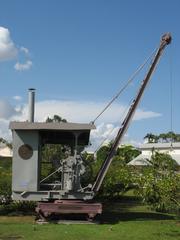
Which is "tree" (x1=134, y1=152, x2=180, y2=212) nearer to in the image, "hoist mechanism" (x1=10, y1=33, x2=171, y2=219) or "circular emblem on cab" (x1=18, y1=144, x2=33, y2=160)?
"hoist mechanism" (x1=10, y1=33, x2=171, y2=219)

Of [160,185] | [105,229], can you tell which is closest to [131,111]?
[160,185]

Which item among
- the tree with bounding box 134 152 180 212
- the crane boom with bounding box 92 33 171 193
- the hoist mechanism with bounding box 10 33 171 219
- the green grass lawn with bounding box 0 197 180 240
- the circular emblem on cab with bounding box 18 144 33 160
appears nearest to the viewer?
the green grass lawn with bounding box 0 197 180 240

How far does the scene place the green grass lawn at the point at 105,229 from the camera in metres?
12.4

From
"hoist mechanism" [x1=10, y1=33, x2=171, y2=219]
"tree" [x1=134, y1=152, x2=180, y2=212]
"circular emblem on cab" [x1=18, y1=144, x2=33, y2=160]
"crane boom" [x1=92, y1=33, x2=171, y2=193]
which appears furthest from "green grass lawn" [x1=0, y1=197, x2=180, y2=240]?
"circular emblem on cab" [x1=18, y1=144, x2=33, y2=160]

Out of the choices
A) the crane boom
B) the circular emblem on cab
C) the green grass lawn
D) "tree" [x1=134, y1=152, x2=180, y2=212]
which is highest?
the crane boom

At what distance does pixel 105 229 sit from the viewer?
13.6m

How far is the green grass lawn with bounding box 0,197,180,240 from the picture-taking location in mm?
12391

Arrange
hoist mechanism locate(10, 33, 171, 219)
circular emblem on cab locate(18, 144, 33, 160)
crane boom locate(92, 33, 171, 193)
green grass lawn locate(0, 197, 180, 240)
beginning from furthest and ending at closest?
crane boom locate(92, 33, 171, 193) < circular emblem on cab locate(18, 144, 33, 160) < hoist mechanism locate(10, 33, 171, 219) < green grass lawn locate(0, 197, 180, 240)

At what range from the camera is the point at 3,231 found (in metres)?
13.0

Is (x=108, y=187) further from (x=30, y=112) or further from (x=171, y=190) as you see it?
(x=171, y=190)

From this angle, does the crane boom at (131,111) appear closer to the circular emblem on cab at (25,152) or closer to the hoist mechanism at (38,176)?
the hoist mechanism at (38,176)

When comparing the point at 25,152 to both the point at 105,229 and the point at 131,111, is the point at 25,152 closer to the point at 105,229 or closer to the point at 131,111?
the point at 105,229

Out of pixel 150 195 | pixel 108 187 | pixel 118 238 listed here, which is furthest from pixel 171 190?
pixel 108 187

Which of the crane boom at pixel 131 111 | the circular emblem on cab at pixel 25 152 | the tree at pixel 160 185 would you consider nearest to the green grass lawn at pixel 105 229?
the tree at pixel 160 185
